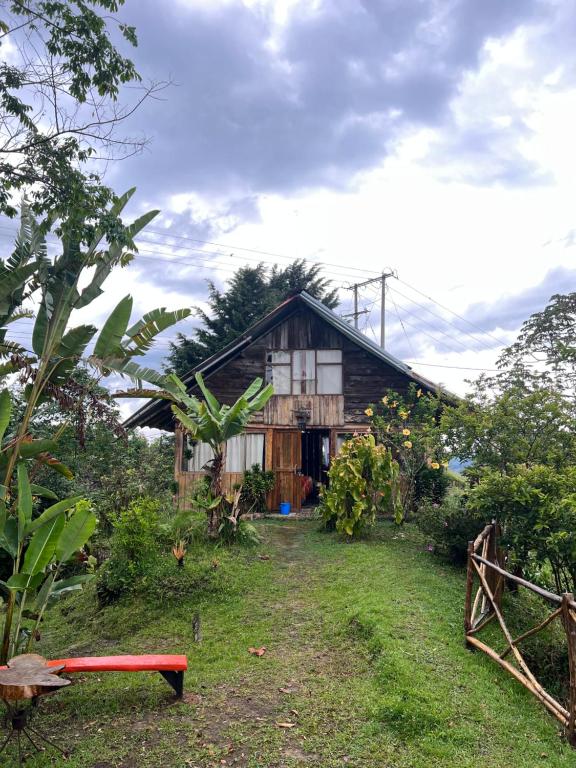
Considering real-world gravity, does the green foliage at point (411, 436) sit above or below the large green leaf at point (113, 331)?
below

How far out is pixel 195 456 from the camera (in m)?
14.9

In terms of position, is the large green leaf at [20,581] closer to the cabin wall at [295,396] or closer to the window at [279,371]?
the cabin wall at [295,396]

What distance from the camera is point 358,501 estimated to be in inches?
403

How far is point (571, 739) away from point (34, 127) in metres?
8.07

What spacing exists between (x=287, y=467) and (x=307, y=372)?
2778mm

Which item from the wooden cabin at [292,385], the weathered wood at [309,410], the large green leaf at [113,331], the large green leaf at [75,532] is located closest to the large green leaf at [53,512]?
Result: the large green leaf at [75,532]

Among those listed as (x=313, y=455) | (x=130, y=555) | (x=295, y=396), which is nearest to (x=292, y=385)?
(x=295, y=396)

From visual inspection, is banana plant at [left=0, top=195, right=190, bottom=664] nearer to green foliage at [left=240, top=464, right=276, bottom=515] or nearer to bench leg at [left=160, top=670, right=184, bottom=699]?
bench leg at [left=160, top=670, right=184, bottom=699]

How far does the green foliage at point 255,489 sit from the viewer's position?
14.1 m

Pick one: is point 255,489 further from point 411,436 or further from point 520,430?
point 520,430

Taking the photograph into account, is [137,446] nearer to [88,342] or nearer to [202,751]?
[88,342]

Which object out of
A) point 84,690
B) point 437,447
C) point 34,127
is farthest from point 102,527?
point 34,127

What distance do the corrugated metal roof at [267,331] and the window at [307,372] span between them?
84cm

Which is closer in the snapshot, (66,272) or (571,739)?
(571,739)
